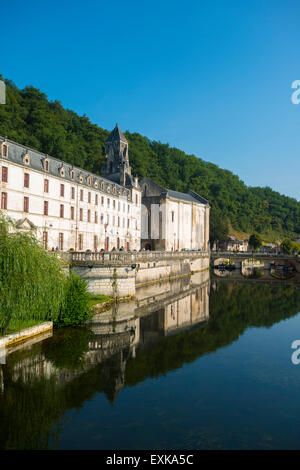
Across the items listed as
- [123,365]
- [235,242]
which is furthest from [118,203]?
[235,242]

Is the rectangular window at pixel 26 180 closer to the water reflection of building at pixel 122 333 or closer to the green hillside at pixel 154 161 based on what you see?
the water reflection of building at pixel 122 333

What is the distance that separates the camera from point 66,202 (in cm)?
4247

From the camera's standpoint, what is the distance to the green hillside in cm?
6794

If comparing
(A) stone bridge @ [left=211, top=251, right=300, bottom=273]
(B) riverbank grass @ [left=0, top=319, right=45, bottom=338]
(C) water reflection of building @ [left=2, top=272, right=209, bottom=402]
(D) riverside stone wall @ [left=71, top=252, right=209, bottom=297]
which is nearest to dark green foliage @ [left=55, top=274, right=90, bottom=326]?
(C) water reflection of building @ [left=2, top=272, right=209, bottom=402]

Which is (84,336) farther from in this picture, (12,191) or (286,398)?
(12,191)

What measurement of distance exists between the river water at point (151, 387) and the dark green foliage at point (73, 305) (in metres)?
0.88

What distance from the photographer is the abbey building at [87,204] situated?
3497cm

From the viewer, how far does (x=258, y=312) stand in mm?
35469

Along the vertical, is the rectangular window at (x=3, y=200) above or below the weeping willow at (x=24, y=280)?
above

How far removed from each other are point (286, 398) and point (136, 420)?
265 inches

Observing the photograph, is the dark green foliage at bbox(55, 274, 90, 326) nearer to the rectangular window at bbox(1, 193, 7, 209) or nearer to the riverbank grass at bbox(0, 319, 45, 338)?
the riverbank grass at bbox(0, 319, 45, 338)

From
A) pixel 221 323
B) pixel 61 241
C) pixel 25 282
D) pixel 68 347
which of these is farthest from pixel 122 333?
pixel 61 241

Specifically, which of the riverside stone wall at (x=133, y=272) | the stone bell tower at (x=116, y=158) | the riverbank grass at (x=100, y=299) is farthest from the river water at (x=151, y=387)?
the stone bell tower at (x=116, y=158)

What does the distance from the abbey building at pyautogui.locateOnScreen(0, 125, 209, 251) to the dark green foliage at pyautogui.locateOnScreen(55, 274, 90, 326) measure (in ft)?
15.8
